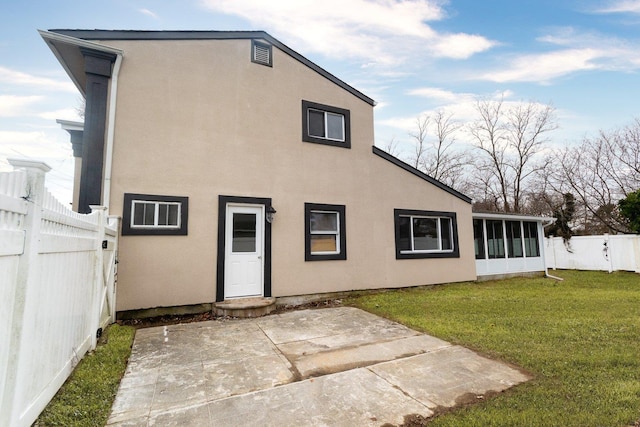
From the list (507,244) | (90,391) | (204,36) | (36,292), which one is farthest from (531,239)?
(36,292)

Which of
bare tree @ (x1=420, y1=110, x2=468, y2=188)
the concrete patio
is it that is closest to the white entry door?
the concrete patio

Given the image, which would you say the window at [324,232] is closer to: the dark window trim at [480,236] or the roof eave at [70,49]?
the roof eave at [70,49]

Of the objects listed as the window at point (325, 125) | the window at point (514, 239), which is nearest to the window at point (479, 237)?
the window at point (514, 239)

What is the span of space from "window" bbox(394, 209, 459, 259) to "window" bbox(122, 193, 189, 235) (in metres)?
5.70

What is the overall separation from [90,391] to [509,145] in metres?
28.0

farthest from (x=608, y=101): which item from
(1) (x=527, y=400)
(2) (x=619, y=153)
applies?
(1) (x=527, y=400)

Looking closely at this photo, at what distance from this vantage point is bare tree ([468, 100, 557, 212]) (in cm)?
2253

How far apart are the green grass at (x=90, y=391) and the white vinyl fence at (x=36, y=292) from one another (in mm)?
93

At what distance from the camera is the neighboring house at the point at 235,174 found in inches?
227

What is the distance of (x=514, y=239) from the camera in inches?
472

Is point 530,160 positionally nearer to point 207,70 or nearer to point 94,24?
point 207,70

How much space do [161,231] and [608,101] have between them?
18.6m

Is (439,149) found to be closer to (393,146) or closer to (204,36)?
(393,146)

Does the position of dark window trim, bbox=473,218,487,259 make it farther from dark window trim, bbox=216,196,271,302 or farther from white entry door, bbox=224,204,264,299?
white entry door, bbox=224,204,264,299
